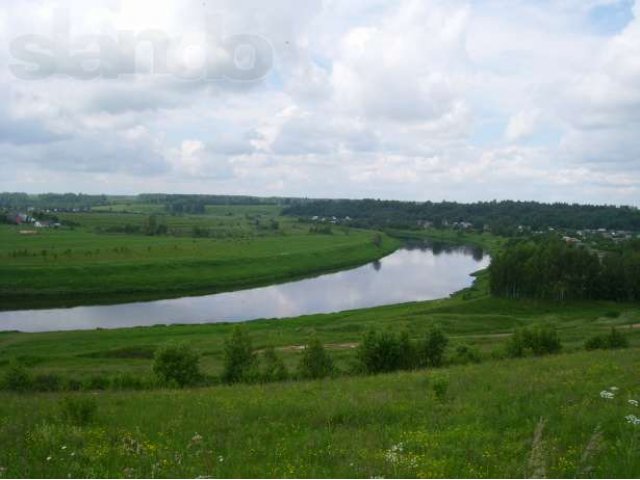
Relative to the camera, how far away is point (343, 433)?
27.0 feet

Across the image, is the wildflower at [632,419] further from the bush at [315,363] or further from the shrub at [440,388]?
the bush at [315,363]

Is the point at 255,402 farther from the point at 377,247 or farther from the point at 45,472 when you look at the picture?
the point at 377,247

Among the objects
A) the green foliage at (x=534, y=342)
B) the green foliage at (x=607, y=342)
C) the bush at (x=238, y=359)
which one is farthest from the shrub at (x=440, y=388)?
the green foliage at (x=607, y=342)

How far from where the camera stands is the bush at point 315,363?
23.4 meters

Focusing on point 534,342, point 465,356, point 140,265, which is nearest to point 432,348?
point 465,356

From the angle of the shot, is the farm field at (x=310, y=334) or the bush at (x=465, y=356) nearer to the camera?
the bush at (x=465, y=356)

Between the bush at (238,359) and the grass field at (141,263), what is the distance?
50.3 metres

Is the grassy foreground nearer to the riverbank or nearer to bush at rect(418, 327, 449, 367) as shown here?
bush at rect(418, 327, 449, 367)

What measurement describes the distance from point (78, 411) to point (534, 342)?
850 inches

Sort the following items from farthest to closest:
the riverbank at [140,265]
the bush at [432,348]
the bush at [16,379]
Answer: the riverbank at [140,265] < the bush at [432,348] < the bush at [16,379]

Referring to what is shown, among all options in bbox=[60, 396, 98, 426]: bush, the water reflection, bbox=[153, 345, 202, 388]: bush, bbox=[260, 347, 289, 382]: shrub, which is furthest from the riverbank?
bbox=[60, 396, 98, 426]: bush

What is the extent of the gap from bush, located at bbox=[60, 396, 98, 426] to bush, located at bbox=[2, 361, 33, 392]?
1523 cm

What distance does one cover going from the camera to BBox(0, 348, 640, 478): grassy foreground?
6445mm

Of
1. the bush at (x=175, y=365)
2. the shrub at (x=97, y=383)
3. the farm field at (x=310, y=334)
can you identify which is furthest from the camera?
the farm field at (x=310, y=334)
